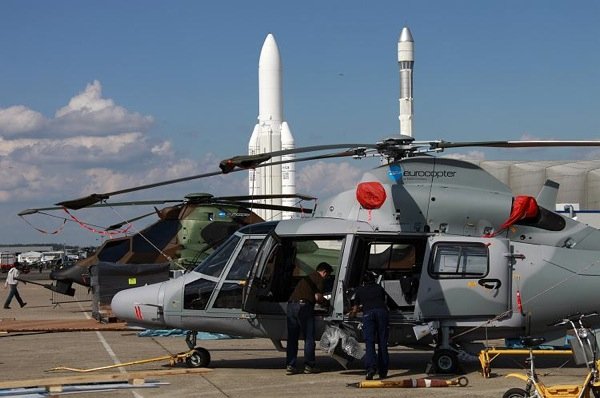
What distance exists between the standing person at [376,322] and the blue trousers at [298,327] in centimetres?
86

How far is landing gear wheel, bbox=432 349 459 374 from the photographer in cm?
1416

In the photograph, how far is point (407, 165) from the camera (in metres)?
14.5

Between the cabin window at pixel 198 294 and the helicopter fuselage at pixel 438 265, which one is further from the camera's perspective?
the cabin window at pixel 198 294

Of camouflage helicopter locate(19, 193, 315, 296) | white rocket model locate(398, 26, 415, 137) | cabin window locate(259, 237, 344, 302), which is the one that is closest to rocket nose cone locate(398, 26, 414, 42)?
white rocket model locate(398, 26, 415, 137)

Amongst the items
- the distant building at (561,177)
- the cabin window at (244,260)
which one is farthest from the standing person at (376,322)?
the distant building at (561,177)

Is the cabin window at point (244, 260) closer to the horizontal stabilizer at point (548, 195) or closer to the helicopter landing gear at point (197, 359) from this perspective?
the helicopter landing gear at point (197, 359)

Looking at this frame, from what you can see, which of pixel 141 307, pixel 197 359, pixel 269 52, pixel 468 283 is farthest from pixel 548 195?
pixel 269 52

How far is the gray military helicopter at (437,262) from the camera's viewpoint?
47.2 ft

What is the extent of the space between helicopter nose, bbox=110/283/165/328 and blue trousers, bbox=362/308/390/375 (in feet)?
10.9

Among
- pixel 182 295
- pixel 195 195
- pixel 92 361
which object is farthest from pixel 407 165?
pixel 195 195

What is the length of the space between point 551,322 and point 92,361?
7.35 metres

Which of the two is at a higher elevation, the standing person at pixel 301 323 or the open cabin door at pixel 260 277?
the open cabin door at pixel 260 277

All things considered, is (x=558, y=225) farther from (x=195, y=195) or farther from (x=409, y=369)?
(x=195, y=195)

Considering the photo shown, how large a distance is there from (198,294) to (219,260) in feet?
2.00
